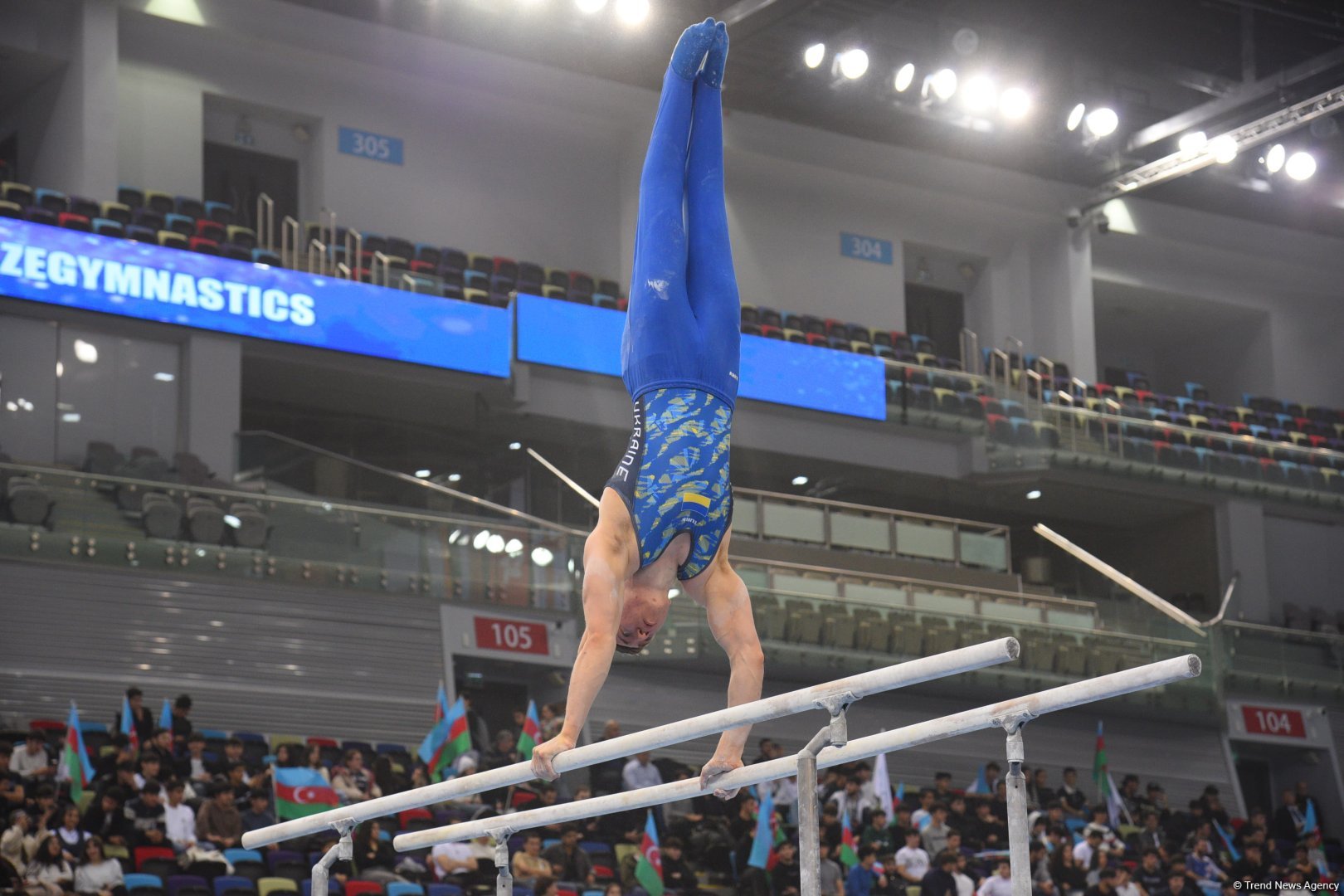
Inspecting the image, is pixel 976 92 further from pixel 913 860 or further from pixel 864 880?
pixel 864 880

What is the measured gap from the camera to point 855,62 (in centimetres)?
2088

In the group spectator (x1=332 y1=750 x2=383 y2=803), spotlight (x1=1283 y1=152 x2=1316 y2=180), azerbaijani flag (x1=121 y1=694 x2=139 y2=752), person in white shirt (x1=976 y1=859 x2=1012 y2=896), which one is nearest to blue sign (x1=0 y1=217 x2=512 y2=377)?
azerbaijani flag (x1=121 y1=694 x2=139 y2=752)

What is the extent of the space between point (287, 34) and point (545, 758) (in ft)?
55.8

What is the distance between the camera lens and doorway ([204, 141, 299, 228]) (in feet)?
66.8

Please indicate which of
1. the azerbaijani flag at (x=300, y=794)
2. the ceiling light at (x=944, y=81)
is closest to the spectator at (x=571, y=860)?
the azerbaijani flag at (x=300, y=794)

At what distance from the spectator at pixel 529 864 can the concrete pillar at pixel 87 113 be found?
10.8 metres

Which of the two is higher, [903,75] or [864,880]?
[903,75]

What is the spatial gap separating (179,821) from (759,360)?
10.8 metres

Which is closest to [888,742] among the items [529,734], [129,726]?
[129,726]

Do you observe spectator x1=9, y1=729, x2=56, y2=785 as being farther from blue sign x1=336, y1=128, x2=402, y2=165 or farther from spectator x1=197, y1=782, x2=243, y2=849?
blue sign x1=336, y1=128, x2=402, y2=165

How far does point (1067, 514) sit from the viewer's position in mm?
23703

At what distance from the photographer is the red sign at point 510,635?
49.7 feet

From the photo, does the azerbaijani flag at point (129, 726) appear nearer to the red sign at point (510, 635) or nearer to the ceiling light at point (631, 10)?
the red sign at point (510, 635)

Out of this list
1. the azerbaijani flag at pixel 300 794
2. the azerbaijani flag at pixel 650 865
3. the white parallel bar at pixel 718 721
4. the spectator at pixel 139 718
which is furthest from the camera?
the spectator at pixel 139 718
